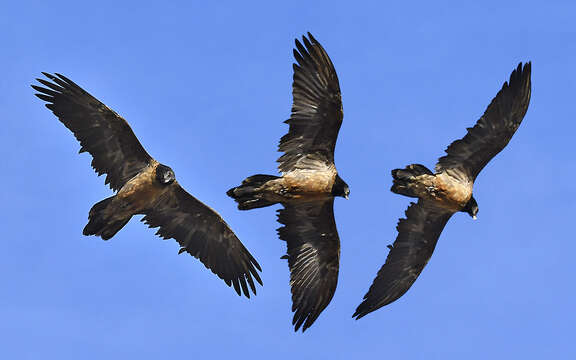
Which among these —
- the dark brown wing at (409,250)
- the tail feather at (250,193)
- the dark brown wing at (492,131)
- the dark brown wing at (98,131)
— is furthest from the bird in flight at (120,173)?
the dark brown wing at (492,131)

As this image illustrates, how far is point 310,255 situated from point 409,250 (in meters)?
A: 1.93

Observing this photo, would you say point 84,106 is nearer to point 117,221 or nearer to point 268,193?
point 117,221

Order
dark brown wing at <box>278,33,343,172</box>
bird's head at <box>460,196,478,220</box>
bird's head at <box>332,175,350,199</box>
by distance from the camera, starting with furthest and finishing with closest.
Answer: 1. bird's head at <box>460,196,478,220</box>
2. bird's head at <box>332,175,350,199</box>
3. dark brown wing at <box>278,33,343,172</box>

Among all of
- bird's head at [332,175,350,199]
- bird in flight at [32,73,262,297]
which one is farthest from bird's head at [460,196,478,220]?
bird in flight at [32,73,262,297]

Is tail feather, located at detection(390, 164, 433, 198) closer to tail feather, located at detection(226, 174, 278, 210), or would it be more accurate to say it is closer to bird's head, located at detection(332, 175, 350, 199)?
bird's head, located at detection(332, 175, 350, 199)

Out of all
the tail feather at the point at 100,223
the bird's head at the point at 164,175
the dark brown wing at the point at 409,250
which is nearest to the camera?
the tail feather at the point at 100,223

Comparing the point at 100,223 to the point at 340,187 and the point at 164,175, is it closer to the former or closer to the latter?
the point at 164,175

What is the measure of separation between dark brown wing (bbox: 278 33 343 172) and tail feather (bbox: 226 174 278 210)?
855 millimetres

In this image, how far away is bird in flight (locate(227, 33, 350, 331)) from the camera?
25016 millimetres

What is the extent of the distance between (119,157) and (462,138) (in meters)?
6.33

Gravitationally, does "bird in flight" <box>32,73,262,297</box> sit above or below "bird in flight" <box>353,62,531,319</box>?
Answer: above

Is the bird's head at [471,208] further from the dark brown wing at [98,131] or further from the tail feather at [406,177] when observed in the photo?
the dark brown wing at [98,131]

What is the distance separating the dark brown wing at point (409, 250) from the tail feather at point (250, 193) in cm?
301

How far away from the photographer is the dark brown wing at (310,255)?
26094mm
